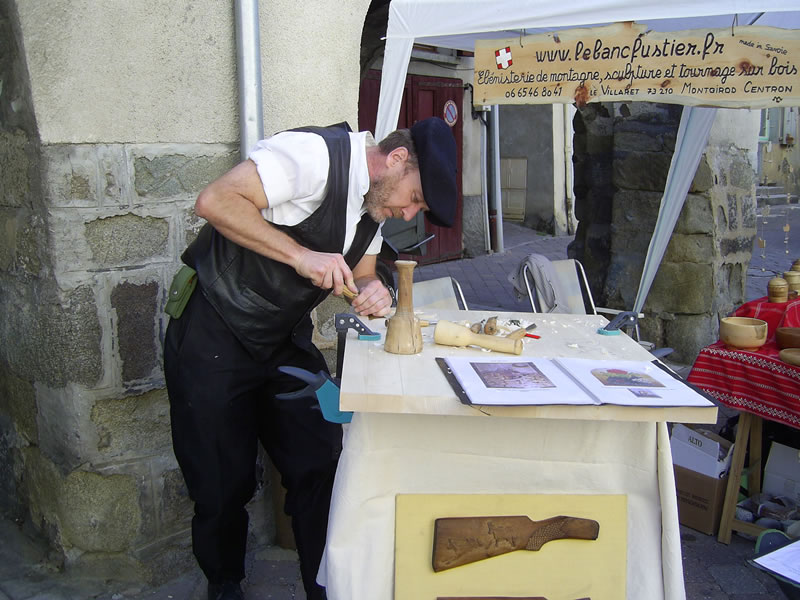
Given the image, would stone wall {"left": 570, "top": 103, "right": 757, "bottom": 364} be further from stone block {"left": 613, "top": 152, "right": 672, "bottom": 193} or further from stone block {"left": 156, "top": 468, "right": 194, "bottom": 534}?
stone block {"left": 156, "top": 468, "right": 194, "bottom": 534}

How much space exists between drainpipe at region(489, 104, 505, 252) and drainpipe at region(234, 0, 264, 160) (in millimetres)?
7970

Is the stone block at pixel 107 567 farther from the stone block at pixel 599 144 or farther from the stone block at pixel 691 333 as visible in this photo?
the stone block at pixel 599 144

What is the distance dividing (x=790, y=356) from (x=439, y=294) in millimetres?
1901

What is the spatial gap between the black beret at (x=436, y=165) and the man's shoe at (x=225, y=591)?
5.05ft

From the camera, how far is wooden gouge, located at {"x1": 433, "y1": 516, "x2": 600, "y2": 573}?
2.05m

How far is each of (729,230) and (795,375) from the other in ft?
Result: 9.77

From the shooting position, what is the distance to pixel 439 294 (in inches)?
174

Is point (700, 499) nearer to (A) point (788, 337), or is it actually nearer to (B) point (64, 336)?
(A) point (788, 337)

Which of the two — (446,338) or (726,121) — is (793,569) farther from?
(726,121)

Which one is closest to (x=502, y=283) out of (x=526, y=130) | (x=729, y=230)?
(x=729, y=230)

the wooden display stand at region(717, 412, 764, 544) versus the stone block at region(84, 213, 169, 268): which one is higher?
the stone block at region(84, 213, 169, 268)

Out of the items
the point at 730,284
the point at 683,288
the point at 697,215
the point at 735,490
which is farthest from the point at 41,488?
the point at 730,284

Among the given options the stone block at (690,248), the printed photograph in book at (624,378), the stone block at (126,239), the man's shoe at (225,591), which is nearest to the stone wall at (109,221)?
the stone block at (126,239)

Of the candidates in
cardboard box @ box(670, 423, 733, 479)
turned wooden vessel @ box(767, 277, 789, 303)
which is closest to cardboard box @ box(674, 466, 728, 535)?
cardboard box @ box(670, 423, 733, 479)
